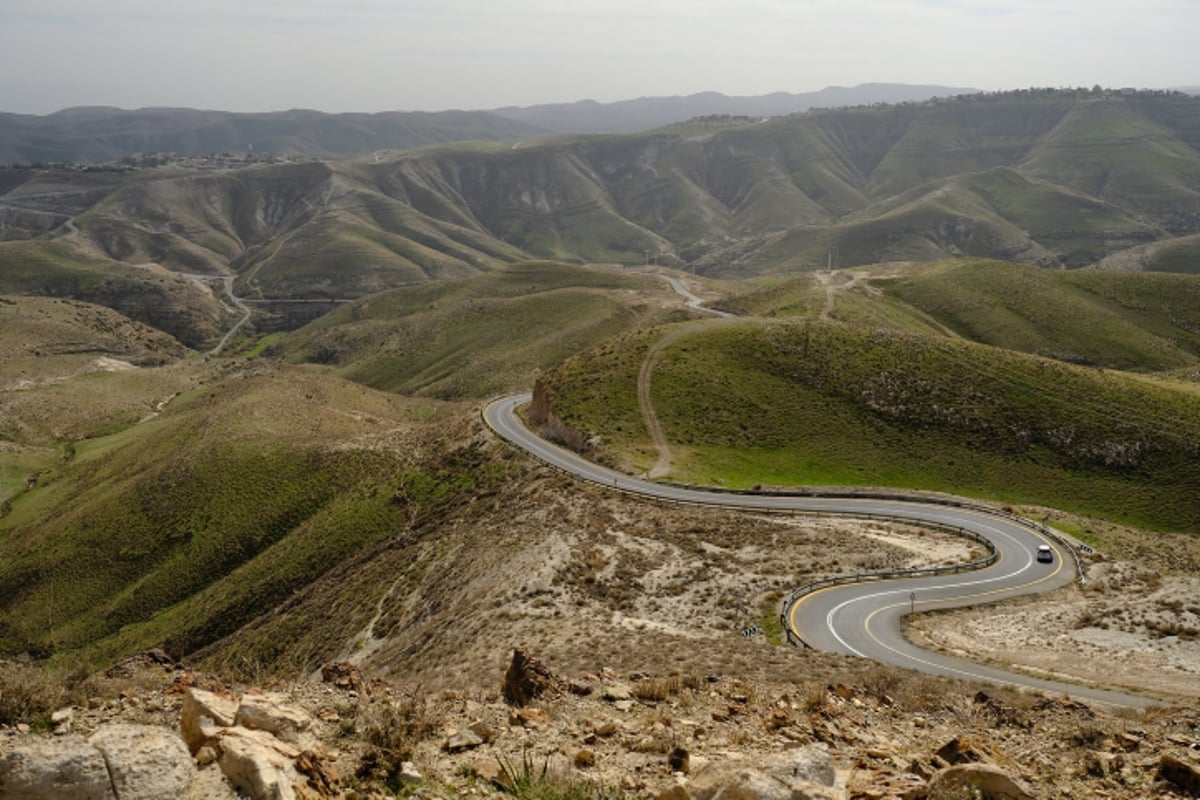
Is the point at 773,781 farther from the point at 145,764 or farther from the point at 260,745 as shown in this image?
the point at 145,764

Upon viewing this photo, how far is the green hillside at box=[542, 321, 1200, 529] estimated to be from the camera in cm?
5950

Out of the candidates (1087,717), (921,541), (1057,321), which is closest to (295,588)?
(921,541)

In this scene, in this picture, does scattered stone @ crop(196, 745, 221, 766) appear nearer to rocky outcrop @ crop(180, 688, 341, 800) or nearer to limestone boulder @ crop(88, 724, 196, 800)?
rocky outcrop @ crop(180, 688, 341, 800)

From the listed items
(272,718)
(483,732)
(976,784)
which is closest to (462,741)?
(483,732)

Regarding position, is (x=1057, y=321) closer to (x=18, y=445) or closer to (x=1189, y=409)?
(x=1189, y=409)

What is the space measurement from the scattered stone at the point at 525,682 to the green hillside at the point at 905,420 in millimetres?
37398

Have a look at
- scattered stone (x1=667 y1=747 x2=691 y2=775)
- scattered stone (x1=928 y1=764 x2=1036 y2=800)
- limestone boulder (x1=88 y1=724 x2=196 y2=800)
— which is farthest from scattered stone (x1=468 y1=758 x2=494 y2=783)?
scattered stone (x1=928 y1=764 x2=1036 y2=800)

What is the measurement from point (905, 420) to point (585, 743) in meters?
61.1

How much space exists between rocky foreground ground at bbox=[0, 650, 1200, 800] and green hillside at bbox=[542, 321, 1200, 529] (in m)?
38.0

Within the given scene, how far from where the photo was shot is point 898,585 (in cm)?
3894

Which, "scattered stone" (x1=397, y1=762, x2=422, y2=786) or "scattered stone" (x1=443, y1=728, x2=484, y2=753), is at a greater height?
"scattered stone" (x1=397, y1=762, x2=422, y2=786)

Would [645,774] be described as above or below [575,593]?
above

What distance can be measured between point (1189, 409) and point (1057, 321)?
59.0 metres

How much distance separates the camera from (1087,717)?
18.3m
